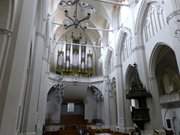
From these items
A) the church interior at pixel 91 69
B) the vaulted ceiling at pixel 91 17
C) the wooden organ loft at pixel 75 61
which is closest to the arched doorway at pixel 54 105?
the church interior at pixel 91 69

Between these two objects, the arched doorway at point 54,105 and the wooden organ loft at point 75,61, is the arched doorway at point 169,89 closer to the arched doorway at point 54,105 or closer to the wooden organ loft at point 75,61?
the wooden organ loft at point 75,61

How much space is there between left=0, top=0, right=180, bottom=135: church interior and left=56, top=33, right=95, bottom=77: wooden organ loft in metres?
0.12

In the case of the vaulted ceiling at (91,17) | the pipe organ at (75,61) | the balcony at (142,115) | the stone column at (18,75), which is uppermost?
the vaulted ceiling at (91,17)

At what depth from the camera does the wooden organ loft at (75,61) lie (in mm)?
19156

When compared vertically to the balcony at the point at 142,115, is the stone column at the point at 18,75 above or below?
above

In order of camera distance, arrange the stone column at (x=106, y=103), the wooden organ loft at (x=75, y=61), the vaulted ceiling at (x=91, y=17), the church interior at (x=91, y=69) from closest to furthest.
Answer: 1. the church interior at (x=91, y=69)
2. the vaulted ceiling at (x=91, y=17)
3. the stone column at (x=106, y=103)
4. the wooden organ loft at (x=75, y=61)

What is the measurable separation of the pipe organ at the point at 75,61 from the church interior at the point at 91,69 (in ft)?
0.40

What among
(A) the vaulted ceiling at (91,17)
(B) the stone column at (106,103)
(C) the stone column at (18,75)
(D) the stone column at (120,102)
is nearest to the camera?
(C) the stone column at (18,75)

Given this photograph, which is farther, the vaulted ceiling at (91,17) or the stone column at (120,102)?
the vaulted ceiling at (91,17)

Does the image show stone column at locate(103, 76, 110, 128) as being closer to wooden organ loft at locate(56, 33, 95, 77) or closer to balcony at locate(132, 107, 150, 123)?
wooden organ loft at locate(56, 33, 95, 77)

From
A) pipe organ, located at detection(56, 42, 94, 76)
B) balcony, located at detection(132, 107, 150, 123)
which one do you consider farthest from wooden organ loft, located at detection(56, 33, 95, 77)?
balcony, located at detection(132, 107, 150, 123)

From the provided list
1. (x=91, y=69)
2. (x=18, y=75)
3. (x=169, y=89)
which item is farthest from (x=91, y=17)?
(x=18, y=75)

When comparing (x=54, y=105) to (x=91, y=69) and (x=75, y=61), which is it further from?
(x=91, y=69)

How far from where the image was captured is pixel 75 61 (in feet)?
65.9
